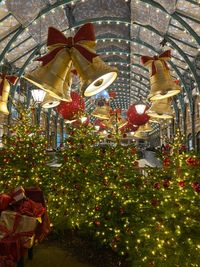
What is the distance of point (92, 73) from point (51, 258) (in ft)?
12.5

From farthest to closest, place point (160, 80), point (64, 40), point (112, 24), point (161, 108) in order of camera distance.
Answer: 1. point (112, 24)
2. point (161, 108)
3. point (160, 80)
4. point (64, 40)

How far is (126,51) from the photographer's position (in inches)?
837

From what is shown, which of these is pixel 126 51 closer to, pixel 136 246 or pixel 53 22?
pixel 53 22

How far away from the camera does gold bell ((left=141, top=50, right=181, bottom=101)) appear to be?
5.72 m

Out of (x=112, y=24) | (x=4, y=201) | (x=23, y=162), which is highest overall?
(x=112, y=24)

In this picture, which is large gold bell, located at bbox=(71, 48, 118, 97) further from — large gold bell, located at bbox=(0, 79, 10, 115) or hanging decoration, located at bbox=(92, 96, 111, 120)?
hanging decoration, located at bbox=(92, 96, 111, 120)

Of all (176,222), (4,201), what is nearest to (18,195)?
(4,201)

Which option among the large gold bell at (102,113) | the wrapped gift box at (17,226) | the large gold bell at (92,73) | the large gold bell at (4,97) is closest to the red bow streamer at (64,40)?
the large gold bell at (92,73)

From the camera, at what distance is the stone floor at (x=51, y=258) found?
5.58 m

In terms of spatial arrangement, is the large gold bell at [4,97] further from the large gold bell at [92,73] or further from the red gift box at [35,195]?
the large gold bell at [92,73]

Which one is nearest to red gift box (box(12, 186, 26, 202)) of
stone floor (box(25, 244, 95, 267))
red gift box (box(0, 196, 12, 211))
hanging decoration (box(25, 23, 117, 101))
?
red gift box (box(0, 196, 12, 211))

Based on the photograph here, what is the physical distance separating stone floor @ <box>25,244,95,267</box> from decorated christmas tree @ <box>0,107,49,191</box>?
1758 millimetres

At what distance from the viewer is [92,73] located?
12.8 feet

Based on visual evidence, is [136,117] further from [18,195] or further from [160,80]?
[18,195]
